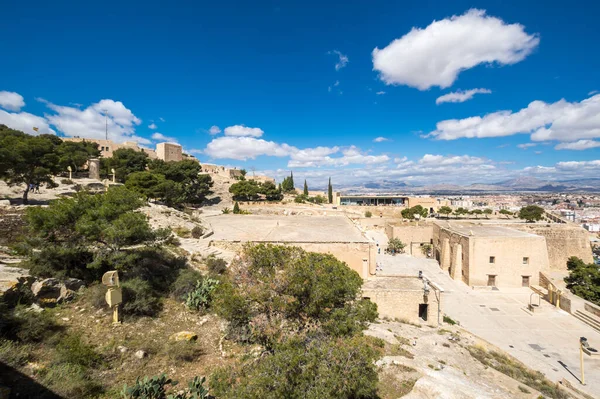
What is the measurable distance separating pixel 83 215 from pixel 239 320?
20.5 ft

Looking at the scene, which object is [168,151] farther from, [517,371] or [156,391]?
[517,371]

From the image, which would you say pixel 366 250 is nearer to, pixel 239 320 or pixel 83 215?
pixel 239 320

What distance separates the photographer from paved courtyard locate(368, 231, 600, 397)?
9836 millimetres

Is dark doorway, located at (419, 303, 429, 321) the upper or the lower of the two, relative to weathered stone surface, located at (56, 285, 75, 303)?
lower

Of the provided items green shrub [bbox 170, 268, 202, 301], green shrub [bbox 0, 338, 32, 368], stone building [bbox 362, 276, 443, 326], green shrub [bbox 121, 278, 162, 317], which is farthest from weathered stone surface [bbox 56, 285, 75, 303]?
stone building [bbox 362, 276, 443, 326]

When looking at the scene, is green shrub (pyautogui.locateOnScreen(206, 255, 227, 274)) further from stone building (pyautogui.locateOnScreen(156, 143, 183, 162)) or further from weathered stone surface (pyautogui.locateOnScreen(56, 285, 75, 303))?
stone building (pyautogui.locateOnScreen(156, 143, 183, 162))

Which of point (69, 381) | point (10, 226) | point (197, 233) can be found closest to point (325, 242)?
point (197, 233)

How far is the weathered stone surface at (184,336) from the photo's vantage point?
21.5 ft

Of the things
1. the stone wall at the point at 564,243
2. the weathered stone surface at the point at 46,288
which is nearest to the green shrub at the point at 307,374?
the weathered stone surface at the point at 46,288

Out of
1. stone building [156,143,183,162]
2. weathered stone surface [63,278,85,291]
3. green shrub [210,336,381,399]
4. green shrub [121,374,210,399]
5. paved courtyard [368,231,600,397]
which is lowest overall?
paved courtyard [368,231,600,397]

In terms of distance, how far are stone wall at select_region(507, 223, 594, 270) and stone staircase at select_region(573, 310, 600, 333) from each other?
38.5 feet

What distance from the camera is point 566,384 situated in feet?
28.9

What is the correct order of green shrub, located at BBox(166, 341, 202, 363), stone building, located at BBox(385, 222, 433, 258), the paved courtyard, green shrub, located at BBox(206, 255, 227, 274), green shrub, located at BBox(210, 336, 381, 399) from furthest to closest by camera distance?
stone building, located at BBox(385, 222, 433, 258) < green shrub, located at BBox(206, 255, 227, 274) < the paved courtyard < green shrub, located at BBox(166, 341, 202, 363) < green shrub, located at BBox(210, 336, 381, 399)

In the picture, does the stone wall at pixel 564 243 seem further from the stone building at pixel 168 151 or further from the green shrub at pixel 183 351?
the stone building at pixel 168 151
